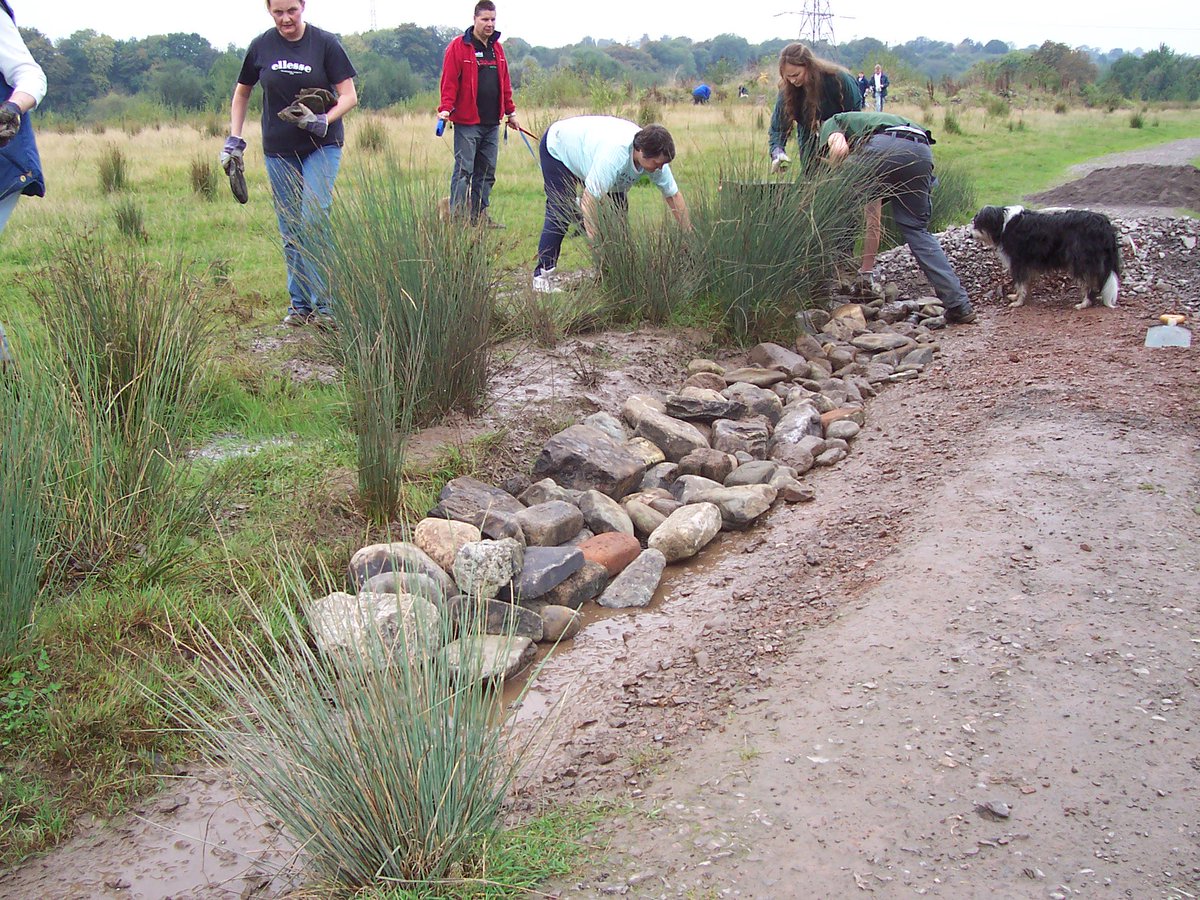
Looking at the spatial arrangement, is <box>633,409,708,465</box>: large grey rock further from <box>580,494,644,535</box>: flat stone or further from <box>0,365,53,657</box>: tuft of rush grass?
<box>0,365,53,657</box>: tuft of rush grass

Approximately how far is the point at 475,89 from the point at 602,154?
1.65 meters

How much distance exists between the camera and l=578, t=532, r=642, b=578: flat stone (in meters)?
3.38

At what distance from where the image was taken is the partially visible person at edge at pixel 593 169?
203 inches

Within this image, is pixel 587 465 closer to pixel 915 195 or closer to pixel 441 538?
pixel 441 538

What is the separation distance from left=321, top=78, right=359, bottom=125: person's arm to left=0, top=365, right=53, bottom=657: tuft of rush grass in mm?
2623

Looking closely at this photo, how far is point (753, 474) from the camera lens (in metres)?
4.02

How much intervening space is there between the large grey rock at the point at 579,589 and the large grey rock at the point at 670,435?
3.33 feet

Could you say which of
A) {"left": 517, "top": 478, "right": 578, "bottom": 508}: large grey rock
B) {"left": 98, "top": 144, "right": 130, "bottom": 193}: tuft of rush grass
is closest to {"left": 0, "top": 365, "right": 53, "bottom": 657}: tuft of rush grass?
{"left": 517, "top": 478, "right": 578, "bottom": 508}: large grey rock

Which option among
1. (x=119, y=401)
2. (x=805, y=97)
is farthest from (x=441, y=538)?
(x=805, y=97)

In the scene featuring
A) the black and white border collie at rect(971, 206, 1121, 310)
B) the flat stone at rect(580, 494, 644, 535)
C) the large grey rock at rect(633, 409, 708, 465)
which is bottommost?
the flat stone at rect(580, 494, 644, 535)

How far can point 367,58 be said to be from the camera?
3906 cm

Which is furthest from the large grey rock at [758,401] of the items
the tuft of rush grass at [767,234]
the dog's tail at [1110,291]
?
the dog's tail at [1110,291]

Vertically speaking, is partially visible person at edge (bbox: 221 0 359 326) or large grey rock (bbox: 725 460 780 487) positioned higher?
partially visible person at edge (bbox: 221 0 359 326)

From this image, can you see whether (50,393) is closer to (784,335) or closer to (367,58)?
(784,335)
